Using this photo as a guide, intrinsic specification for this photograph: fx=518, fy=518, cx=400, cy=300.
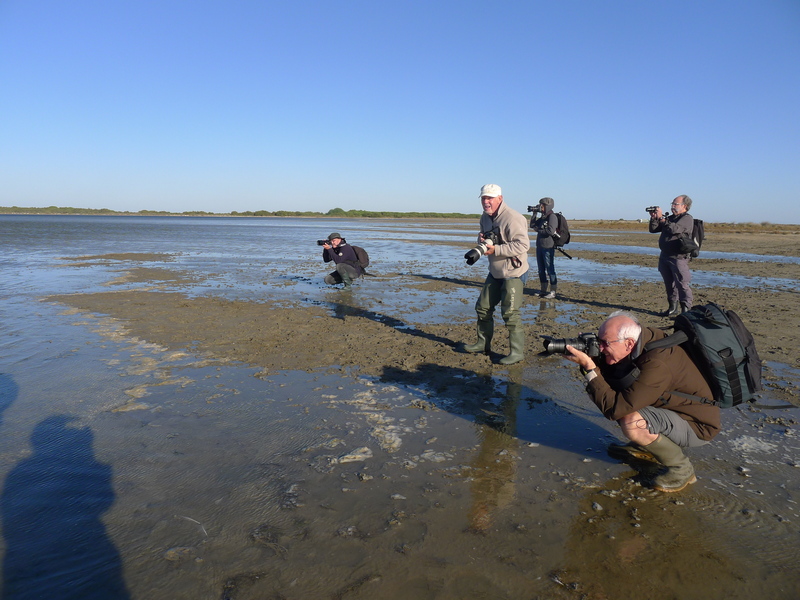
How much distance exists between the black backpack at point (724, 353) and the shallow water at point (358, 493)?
2.40 ft

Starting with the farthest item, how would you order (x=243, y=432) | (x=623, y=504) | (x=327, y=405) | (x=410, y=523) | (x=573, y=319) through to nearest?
1. (x=573, y=319)
2. (x=327, y=405)
3. (x=243, y=432)
4. (x=623, y=504)
5. (x=410, y=523)

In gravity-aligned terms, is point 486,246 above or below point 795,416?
above

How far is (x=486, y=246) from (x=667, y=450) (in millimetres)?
3131

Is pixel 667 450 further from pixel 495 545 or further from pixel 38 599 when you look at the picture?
pixel 38 599

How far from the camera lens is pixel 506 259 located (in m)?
A: 6.19

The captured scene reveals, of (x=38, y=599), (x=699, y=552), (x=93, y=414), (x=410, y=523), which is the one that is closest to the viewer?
(x=38, y=599)

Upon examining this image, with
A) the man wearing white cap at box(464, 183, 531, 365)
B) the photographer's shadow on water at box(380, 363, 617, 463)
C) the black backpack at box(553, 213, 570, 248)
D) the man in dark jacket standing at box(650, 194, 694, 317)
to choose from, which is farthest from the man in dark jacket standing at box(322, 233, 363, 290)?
the man in dark jacket standing at box(650, 194, 694, 317)

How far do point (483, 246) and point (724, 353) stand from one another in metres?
3.08

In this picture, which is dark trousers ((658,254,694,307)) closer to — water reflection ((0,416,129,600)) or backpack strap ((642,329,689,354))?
backpack strap ((642,329,689,354))

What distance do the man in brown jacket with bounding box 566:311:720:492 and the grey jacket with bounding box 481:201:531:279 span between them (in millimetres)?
2606

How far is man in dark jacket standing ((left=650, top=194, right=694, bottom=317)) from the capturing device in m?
8.78

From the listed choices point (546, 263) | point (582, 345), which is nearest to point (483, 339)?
point (582, 345)

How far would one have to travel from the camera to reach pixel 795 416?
477 centimetres

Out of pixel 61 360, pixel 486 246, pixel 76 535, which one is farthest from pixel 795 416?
pixel 61 360
